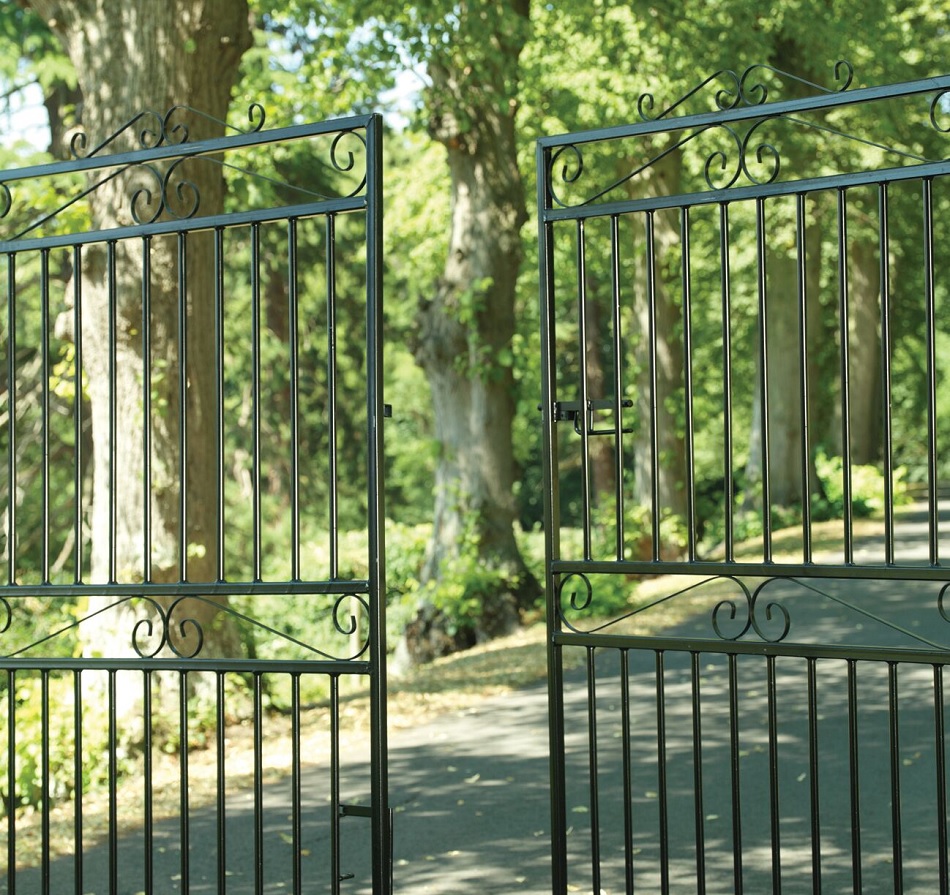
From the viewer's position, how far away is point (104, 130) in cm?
812

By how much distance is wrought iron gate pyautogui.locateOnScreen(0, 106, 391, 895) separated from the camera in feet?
14.9

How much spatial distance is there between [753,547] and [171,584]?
15.0 meters

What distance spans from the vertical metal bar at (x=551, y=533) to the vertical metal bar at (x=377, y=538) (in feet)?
2.06

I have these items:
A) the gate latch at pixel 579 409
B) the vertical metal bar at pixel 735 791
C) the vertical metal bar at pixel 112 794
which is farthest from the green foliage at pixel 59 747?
the vertical metal bar at pixel 735 791

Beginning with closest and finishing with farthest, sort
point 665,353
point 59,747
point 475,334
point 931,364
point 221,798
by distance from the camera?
point 931,364, point 221,798, point 59,747, point 475,334, point 665,353

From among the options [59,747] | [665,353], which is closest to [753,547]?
[665,353]

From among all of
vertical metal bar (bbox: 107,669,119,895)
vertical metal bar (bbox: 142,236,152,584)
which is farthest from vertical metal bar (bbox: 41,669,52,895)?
vertical metal bar (bbox: 142,236,152,584)

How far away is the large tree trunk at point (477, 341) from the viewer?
44.3 feet

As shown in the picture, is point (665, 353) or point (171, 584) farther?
point (665, 353)

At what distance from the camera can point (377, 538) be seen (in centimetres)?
445

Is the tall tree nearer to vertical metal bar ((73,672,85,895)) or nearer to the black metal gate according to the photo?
the black metal gate

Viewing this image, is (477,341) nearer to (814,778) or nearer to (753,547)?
(753,547)

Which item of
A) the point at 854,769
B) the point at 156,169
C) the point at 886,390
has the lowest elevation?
the point at 854,769

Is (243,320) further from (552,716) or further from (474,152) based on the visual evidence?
(552,716)
